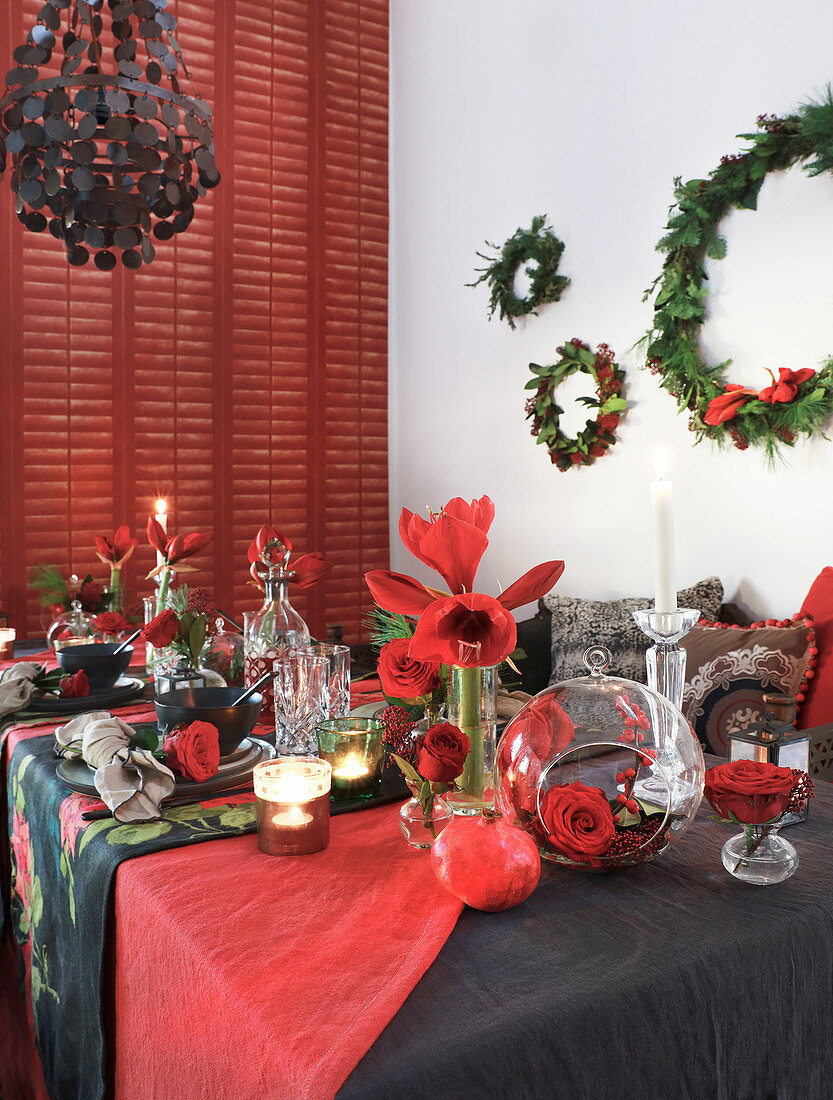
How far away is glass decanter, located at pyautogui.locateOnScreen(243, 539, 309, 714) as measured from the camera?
5.35 feet

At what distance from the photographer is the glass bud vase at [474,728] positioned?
979 mm

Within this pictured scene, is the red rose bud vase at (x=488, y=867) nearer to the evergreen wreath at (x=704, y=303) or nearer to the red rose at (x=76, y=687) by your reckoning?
the red rose at (x=76, y=687)

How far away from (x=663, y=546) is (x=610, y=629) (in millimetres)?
1751

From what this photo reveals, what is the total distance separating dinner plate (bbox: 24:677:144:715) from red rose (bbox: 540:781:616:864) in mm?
1000

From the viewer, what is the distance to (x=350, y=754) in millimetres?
1117

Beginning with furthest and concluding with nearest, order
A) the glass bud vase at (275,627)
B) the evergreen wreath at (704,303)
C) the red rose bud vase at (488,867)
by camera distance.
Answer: the evergreen wreath at (704,303)
the glass bud vase at (275,627)
the red rose bud vase at (488,867)

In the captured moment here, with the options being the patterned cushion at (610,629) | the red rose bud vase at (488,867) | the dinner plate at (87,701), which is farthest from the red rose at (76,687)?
the patterned cushion at (610,629)

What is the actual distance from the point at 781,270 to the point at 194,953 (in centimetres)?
229

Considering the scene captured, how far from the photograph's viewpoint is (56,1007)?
1096mm

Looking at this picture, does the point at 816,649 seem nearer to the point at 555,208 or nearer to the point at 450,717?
the point at 450,717

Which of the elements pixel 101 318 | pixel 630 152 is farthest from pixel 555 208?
pixel 101 318

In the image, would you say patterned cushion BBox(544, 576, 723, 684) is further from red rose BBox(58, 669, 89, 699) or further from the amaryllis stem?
the amaryllis stem

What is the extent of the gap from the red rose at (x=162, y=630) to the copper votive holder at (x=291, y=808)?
0.63 metres

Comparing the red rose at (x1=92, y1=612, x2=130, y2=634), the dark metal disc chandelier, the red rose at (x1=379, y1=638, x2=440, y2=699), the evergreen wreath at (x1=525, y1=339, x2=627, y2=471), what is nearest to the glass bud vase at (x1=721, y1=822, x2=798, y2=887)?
the red rose at (x1=379, y1=638, x2=440, y2=699)
